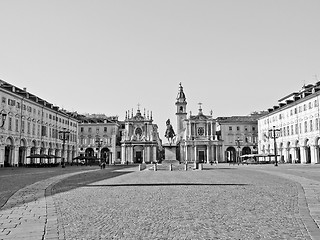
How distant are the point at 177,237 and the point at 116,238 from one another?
1234mm

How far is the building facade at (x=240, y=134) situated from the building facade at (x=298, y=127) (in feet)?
62.6

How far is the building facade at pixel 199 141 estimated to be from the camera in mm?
110625

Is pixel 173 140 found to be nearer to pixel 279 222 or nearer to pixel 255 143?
pixel 279 222

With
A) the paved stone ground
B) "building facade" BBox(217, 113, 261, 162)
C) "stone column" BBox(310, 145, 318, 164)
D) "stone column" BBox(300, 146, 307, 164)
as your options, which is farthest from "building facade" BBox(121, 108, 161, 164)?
the paved stone ground

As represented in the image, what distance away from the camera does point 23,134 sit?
6359 cm

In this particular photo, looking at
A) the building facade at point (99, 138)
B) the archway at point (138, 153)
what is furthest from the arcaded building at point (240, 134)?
the building facade at point (99, 138)

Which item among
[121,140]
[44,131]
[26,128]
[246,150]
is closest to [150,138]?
[121,140]

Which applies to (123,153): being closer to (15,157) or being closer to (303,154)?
(15,157)

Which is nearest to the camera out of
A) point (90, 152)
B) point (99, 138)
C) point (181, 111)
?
point (99, 138)

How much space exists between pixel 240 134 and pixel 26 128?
66155 millimetres

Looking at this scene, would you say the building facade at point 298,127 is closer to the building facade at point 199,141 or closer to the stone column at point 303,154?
the stone column at point 303,154

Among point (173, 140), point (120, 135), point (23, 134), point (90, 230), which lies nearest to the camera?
point (90, 230)

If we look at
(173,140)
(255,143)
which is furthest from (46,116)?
(255,143)

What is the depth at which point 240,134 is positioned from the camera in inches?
4304
